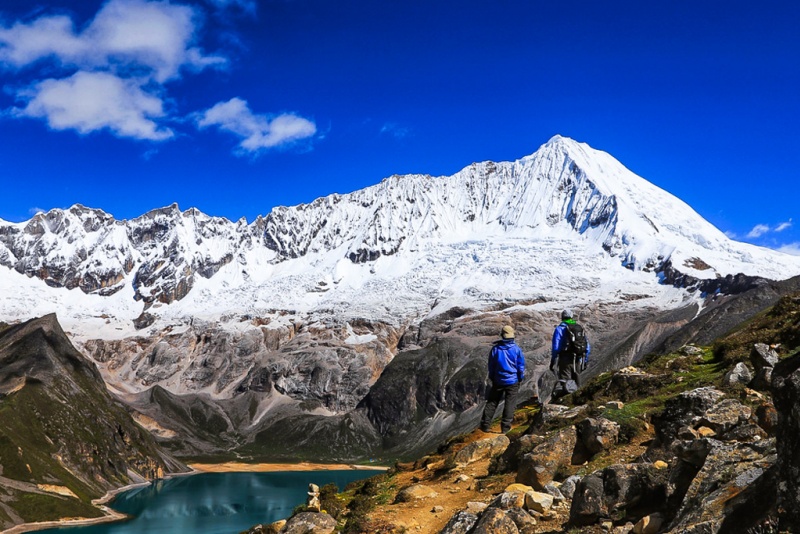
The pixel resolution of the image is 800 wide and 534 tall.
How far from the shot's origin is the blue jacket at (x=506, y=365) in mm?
21016

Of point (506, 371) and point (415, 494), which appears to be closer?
point (415, 494)

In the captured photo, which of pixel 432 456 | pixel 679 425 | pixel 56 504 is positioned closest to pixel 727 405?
pixel 679 425

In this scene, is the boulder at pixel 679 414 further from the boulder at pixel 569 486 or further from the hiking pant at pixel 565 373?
the hiking pant at pixel 565 373

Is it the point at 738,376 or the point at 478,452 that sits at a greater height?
the point at 738,376

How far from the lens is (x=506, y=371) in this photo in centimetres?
2100

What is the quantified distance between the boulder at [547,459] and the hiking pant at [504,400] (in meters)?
5.72

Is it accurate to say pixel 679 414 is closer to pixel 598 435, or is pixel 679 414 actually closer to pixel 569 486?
pixel 598 435

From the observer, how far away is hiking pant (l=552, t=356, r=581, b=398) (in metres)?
23.8

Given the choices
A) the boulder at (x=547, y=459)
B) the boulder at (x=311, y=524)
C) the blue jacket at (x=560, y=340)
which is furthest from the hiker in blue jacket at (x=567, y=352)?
the boulder at (x=311, y=524)

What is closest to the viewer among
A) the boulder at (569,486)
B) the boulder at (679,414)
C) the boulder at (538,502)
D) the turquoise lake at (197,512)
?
the boulder at (538,502)

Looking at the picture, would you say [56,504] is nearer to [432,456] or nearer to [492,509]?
[432,456]

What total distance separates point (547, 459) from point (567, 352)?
377 inches

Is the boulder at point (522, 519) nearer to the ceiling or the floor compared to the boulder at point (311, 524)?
nearer to the ceiling

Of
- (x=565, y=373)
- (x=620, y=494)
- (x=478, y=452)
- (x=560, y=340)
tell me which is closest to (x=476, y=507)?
(x=620, y=494)
